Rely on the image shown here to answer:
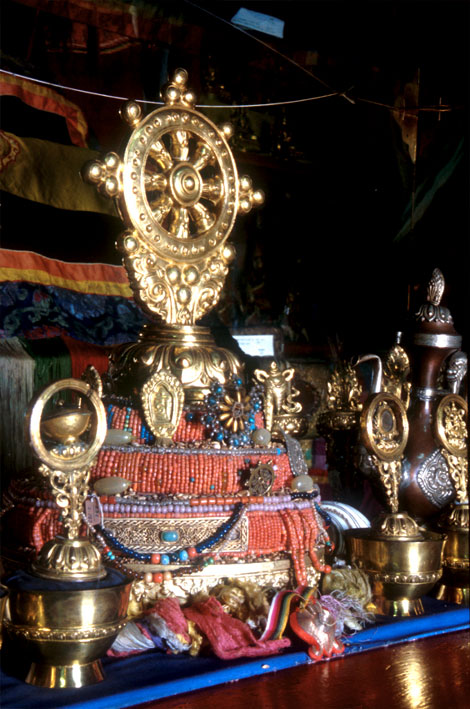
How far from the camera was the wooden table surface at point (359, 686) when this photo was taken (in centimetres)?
144

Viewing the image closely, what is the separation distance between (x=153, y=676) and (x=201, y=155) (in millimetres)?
1287

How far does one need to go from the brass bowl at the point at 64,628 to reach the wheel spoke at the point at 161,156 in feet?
3.56

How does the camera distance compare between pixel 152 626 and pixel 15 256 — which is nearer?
pixel 152 626

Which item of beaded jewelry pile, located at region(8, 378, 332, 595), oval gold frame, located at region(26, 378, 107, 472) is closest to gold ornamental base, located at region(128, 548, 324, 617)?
beaded jewelry pile, located at region(8, 378, 332, 595)

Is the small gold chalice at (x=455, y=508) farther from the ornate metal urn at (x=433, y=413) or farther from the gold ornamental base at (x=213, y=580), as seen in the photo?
the gold ornamental base at (x=213, y=580)

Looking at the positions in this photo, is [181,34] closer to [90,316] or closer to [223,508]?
[90,316]

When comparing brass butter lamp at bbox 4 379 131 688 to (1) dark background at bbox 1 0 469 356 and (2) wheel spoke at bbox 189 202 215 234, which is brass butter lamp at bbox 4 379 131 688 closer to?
(2) wheel spoke at bbox 189 202 215 234

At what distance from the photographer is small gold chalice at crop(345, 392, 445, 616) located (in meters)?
2.01

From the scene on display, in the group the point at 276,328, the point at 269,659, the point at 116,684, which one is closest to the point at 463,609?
the point at 269,659

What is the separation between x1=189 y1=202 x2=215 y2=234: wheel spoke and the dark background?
2.09 feet

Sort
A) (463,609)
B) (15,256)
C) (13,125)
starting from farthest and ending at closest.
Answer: (13,125), (15,256), (463,609)

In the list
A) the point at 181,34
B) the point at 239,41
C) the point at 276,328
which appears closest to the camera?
the point at 181,34

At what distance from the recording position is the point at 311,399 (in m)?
3.57

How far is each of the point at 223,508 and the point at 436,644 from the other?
0.57m
